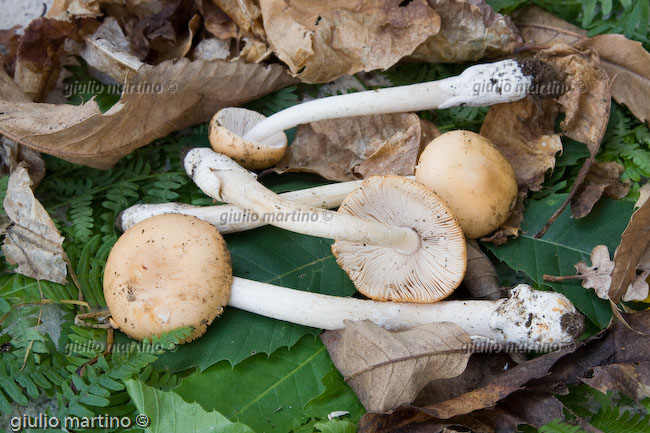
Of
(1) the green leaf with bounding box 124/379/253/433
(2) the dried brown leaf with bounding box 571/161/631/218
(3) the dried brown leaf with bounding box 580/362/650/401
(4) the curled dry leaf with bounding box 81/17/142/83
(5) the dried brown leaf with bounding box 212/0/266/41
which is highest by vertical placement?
(5) the dried brown leaf with bounding box 212/0/266/41

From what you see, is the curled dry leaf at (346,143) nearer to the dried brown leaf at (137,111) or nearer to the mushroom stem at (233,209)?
the mushroom stem at (233,209)

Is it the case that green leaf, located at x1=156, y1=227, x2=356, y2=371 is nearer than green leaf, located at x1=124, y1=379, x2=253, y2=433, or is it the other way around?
green leaf, located at x1=124, y1=379, x2=253, y2=433

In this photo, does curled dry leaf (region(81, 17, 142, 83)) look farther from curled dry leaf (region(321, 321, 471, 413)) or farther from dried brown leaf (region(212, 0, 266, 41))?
curled dry leaf (region(321, 321, 471, 413))

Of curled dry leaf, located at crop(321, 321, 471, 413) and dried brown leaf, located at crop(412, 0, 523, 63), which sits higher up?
dried brown leaf, located at crop(412, 0, 523, 63)

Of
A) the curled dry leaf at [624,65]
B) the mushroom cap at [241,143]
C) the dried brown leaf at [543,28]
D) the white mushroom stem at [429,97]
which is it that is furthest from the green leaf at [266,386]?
the dried brown leaf at [543,28]

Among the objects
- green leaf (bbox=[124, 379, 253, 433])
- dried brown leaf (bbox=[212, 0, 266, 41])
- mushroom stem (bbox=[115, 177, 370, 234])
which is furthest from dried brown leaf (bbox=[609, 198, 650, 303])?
dried brown leaf (bbox=[212, 0, 266, 41])

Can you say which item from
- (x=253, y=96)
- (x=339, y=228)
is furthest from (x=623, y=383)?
(x=253, y=96)

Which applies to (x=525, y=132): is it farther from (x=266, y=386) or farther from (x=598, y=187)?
(x=266, y=386)
